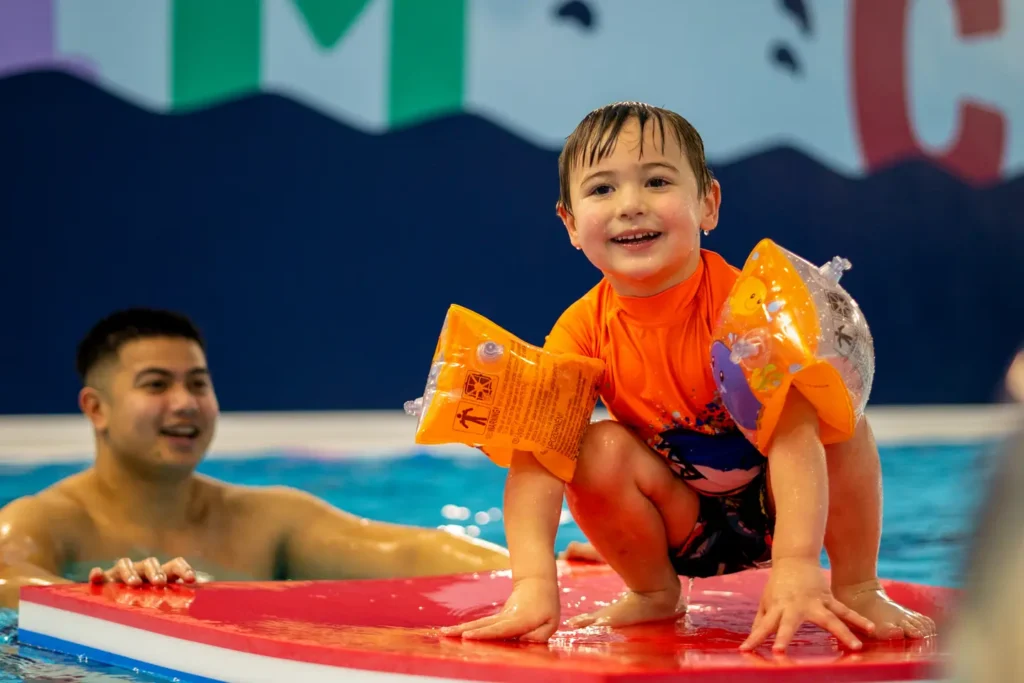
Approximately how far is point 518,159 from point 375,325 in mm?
1412

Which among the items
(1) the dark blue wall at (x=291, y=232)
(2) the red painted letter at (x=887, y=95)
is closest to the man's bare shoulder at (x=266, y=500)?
(1) the dark blue wall at (x=291, y=232)

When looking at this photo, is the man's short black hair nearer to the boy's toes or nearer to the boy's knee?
the boy's knee

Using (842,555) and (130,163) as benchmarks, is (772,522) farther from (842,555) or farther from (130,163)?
(130,163)

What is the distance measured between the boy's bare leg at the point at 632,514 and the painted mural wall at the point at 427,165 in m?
5.30

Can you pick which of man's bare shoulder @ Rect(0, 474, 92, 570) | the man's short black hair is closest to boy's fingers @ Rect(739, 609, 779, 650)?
man's bare shoulder @ Rect(0, 474, 92, 570)

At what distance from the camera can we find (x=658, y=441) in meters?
2.06

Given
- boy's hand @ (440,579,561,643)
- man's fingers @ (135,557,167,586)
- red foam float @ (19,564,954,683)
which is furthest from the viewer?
man's fingers @ (135,557,167,586)

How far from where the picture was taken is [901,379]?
8953 millimetres

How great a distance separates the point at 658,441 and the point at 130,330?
1.68 m

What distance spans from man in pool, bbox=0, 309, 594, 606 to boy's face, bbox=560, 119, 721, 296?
45.2 inches

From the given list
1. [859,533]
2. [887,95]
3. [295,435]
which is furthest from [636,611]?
[887,95]

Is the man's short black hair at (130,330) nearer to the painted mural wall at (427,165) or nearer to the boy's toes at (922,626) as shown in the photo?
the boy's toes at (922,626)

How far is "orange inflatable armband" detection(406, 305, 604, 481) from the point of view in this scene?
6.34ft

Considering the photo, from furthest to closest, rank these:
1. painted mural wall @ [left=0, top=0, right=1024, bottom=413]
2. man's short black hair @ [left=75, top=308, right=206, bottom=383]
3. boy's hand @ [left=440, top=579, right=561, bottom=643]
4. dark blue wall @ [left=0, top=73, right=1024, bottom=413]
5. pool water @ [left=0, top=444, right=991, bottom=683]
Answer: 1. painted mural wall @ [left=0, top=0, right=1024, bottom=413]
2. dark blue wall @ [left=0, top=73, right=1024, bottom=413]
3. pool water @ [left=0, top=444, right=991, bottom=683]
4. man's short black hair @ [left=75, top=308, right=206, bottom=383]
5. boy's hand @ [left=440, top=579, right=561, bottom=643]
